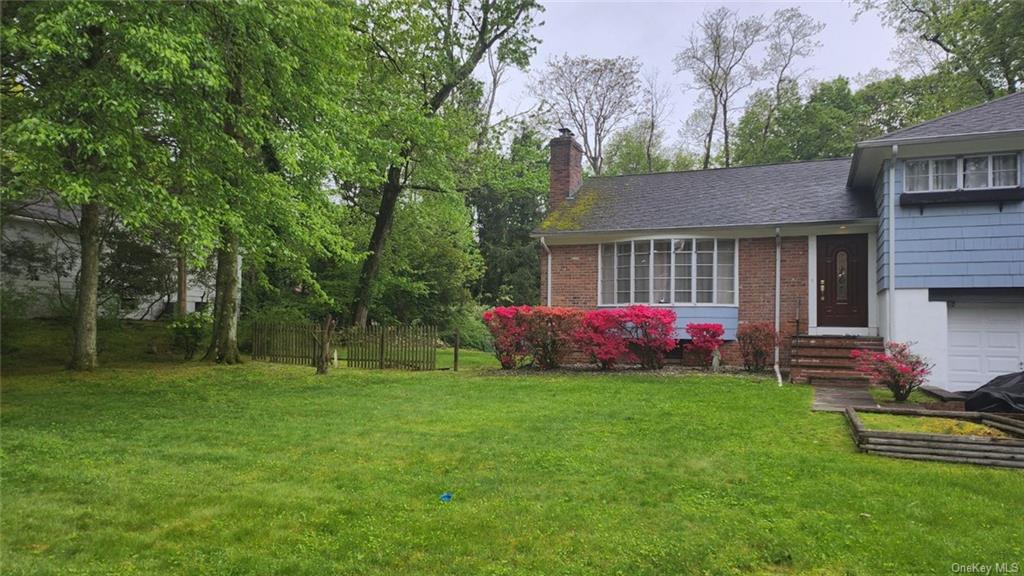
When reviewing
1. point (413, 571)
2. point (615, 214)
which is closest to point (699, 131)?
point (615, 214)

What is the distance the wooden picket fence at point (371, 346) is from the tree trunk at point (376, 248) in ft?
16.4

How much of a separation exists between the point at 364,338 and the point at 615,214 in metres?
7.44

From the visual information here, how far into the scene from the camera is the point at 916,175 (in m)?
11.6

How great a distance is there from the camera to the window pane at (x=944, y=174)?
451 inches

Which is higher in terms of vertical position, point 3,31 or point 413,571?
point 3,31

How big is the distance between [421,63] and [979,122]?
14796mm

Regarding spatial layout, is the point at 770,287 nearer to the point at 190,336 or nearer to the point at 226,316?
the point at 226,316

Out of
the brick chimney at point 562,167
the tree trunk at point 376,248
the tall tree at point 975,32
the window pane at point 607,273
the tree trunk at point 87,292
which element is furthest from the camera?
the tree trunk at point 376,248

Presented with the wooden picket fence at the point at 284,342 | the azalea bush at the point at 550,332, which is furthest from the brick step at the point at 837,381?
the wooden picket fence at the point at 284,342

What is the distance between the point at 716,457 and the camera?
5.99 metres

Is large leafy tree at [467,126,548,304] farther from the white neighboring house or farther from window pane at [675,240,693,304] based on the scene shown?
the white neighboring house

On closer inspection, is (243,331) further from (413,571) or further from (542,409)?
(413,571)

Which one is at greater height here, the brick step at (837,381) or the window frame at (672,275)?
the window frame at (672,275)

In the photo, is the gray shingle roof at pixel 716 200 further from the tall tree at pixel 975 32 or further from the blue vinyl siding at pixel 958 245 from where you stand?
the tall tree at pixel 975 32
